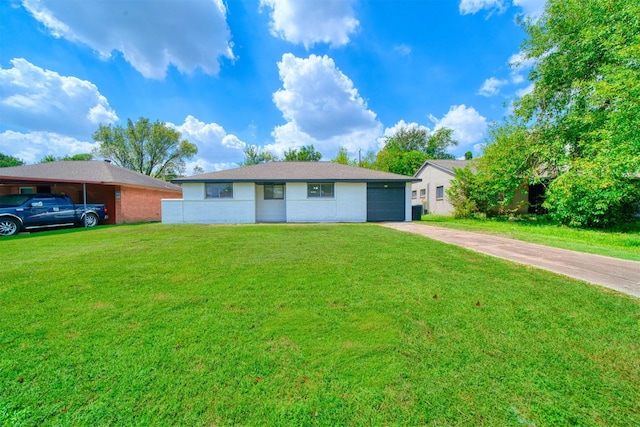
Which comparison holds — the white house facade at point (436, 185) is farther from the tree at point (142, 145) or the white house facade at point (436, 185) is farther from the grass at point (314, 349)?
the tree at point (142, 145)

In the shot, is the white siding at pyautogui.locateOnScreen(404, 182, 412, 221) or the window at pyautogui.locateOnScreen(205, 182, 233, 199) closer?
the window at pyautogui.locateOnScreen(205, 182, 233, 199)

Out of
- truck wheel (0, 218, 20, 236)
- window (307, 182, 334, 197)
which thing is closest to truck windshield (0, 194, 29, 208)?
truck wheel (0, 218, 20, 236)

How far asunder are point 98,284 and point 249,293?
2481mm

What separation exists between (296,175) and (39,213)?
38.7 feet

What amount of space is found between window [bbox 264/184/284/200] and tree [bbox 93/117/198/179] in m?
26.6

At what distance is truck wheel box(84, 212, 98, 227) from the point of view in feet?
40.1

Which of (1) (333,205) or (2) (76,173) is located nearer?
(1) (333,205)

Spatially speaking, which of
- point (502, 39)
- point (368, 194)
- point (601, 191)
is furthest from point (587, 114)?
point (368, 194)

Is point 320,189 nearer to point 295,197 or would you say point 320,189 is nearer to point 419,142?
point 295,197

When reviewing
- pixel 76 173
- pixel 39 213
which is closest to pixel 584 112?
pixel 39 213

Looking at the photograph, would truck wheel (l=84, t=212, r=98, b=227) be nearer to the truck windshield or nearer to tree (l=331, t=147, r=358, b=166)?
the truck windshield

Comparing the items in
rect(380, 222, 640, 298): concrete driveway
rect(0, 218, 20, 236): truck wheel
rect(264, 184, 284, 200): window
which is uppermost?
rect(264, 184, 284, 200): window

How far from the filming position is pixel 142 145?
107 feet

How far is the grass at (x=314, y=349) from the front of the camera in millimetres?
1598
